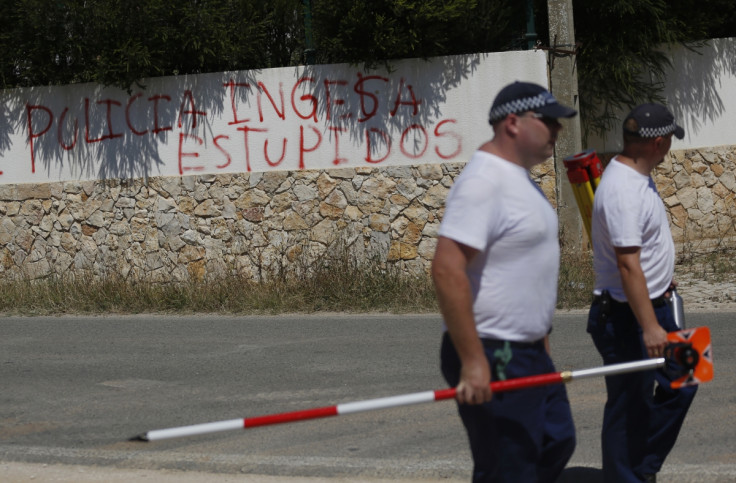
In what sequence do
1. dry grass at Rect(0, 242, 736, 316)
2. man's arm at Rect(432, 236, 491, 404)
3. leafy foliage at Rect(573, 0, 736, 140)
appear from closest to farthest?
man's arm at Rect(432, 236, 491, 404) < dry grass at Rect(0, 242, 736, 316) < leafy foliage at Rect(573, 0, 736, 140)

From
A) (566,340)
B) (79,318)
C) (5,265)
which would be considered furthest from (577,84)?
(5,265)

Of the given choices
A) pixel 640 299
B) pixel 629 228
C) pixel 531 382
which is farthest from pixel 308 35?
pixel 531 382

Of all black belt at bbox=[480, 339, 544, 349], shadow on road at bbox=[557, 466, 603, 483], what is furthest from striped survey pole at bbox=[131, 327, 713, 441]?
shadow on road at bbox=[557, 466, 603, 483]

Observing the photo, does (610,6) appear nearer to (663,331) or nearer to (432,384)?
(432,384)

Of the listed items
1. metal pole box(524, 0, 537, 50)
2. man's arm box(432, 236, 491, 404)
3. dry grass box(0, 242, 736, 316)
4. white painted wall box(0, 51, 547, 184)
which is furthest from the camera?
metal pole box(524, 0, 537, 50)

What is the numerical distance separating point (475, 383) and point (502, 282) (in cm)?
34

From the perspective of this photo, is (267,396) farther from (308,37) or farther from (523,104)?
(308,37)

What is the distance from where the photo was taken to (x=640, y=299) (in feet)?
A: 13.3

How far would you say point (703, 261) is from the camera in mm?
11781

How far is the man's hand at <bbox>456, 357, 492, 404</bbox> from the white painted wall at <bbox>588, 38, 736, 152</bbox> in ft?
33.7

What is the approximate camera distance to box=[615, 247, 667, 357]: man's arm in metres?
4.06

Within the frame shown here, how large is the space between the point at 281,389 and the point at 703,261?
646cm

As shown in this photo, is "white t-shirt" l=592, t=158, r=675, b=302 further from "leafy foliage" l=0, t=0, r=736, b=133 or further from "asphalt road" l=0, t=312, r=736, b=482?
"leafy foliage" l=0, t=0, r=736, b=133

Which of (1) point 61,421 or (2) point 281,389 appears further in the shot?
(2) point 281,389
